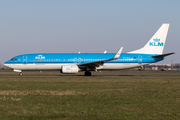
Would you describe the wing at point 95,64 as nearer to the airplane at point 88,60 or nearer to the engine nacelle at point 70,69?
the airplane at point 88,60

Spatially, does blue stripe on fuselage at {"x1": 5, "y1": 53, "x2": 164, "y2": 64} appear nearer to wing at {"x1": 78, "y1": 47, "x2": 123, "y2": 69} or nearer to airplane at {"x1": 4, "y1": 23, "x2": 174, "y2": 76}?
airplane at {"x1": 4, "y1": 23, "x2": 174, "y2": 76}

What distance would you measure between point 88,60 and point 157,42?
41.0 feet

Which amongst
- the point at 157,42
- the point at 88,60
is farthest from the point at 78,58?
the point at 157,42

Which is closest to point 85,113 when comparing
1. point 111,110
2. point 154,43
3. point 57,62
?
point 111,110

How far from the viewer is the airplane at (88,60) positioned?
127 feet

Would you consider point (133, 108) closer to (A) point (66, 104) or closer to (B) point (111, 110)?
(B) point (111, 110)

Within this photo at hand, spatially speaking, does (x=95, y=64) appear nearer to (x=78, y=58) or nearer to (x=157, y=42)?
(x=78, y=58)

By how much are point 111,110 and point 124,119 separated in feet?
4.95

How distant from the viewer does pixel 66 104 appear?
1137 centimetres

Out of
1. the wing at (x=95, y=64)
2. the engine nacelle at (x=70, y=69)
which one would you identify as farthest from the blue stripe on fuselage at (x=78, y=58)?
the engine nacelle at (x=70, y=69)

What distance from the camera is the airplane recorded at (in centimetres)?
3872

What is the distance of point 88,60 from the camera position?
39.2m

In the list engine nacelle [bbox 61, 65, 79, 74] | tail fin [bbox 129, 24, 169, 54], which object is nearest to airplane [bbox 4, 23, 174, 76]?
tail fin [bbox 129, 24, 169, 54]

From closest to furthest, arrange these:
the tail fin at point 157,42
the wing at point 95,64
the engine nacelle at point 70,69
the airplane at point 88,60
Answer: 1. the engine nacelle at point 70,69
2. the wing at point 95,64
3. the airplane at point 88,60
4. the tail fin at point 157,42
